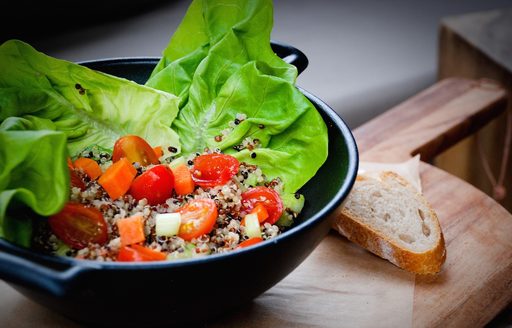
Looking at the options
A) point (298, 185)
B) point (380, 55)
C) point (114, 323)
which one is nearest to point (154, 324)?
point (114, 323)

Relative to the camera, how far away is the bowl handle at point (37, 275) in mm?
1037

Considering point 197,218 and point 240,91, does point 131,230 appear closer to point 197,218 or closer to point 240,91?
point 197,218

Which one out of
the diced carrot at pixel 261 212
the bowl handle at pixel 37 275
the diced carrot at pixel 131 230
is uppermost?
the bowl handle at pixel 37 275

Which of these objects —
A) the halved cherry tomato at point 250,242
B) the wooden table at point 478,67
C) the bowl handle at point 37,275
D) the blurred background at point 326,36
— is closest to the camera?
the bowl handle at point 37,275

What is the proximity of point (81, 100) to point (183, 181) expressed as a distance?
0.37m

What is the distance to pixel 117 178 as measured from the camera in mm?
1443

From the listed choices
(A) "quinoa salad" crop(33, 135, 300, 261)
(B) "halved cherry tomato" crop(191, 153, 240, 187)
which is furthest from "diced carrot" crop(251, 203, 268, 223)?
(B) "halved cherry tomato" crop(191, 153, 240, 187)

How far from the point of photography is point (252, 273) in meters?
1.19

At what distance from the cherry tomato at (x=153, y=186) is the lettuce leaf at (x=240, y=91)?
0.74ft

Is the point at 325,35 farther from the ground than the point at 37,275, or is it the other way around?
the point at 37,275

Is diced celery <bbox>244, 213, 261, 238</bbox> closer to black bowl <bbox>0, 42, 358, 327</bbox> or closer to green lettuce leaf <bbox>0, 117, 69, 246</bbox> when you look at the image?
black bowl <bbox>0, 42, 358, 327</bbox>

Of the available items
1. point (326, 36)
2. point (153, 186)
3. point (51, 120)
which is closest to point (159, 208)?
point (153, 186)

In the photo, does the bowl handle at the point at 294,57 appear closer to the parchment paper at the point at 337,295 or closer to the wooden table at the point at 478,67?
the parchment paper at the point at 337,295

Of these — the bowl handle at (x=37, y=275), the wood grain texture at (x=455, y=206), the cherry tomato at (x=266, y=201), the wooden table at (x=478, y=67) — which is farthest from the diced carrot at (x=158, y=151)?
the wooden table at (x=478, y=67)
